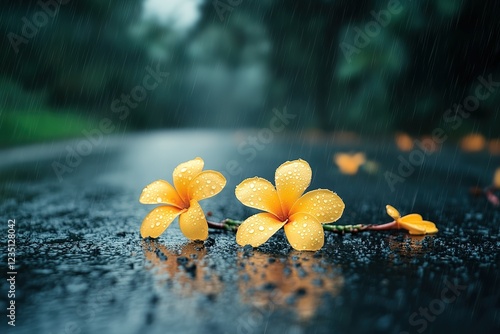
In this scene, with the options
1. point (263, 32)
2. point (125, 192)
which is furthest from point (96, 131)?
point (125, 192)

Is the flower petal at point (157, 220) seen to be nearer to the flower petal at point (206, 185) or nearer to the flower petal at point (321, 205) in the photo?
the flower petal at point (206, 185)

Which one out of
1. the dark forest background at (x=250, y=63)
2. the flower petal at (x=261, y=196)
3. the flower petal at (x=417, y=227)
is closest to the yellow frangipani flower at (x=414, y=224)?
the flower petal at (x=417, y=227)

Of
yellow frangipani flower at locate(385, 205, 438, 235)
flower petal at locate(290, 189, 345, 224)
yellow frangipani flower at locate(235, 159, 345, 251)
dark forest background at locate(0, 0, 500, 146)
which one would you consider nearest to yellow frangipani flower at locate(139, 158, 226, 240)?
yellow frangipani flower at locate(235, 159, 345, 251)

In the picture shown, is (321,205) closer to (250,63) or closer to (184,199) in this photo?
(184,199)

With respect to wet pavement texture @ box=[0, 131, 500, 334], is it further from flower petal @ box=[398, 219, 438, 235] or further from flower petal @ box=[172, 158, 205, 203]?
flower petal @ box=[172, 158, 205, 203]

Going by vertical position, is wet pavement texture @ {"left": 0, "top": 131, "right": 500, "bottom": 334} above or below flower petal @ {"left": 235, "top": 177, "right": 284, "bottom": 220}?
below

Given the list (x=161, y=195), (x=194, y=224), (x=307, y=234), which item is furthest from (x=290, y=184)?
(x=161, y=195)

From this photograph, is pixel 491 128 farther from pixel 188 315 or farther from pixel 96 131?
pixel 96 131
